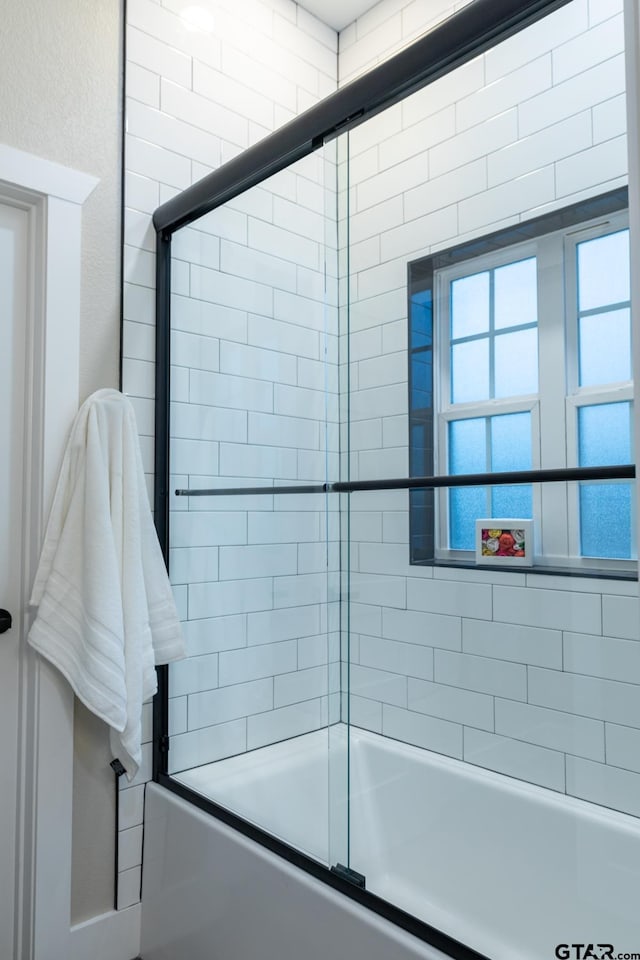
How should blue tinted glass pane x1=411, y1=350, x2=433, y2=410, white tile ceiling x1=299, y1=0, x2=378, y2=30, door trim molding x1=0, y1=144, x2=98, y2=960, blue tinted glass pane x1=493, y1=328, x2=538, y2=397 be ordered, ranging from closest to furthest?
blue tinted glass pane x1=493, y1=328, x2=538, y2=397 < blue tinted glass pane x1=411, y1=350, x2=433, y2=410 < door trim molding x1=0, y1=144, x2=98, y2=960 < white tile ceiling x1=299, y1=0, x2=378, y2=30

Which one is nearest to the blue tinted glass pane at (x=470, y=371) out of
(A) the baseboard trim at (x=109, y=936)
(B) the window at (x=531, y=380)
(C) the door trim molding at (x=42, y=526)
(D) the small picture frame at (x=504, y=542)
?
(B) the window at (x=531, y=380)

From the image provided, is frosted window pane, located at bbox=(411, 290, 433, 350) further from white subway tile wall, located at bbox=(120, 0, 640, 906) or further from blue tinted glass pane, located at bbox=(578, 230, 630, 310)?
blue tinted glass pane, located at bbox=(578, 230, 630, 310)

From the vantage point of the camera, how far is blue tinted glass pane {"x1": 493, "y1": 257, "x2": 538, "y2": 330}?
4.09 ft

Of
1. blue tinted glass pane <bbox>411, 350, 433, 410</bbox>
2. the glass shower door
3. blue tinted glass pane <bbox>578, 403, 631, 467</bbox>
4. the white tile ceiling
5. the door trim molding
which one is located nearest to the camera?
blue tinted glass pane <bbox>578, 403, 631, 467</bbox>

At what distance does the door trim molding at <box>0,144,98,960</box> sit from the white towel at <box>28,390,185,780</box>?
6 cm

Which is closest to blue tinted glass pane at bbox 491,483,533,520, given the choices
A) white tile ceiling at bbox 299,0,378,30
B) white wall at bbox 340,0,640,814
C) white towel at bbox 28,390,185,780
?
white wall at bbox 340,0,640,814

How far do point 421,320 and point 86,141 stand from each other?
108cm

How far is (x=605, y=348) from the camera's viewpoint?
1.15 m

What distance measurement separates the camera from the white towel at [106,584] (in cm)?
156

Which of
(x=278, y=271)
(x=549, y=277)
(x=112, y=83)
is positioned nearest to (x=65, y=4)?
(x=112, y=83)

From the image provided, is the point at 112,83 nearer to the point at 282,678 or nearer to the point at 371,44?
the point at 371,44

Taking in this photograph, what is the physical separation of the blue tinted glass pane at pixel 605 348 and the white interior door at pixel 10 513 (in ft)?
4.27

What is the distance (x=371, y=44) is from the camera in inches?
98.2

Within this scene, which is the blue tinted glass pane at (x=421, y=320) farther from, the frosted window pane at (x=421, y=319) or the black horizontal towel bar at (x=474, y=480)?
the black horizontal towel bar at (x=474, y=480)
